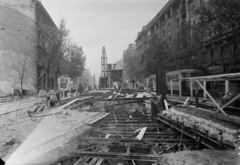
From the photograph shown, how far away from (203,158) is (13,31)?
8.89 meters

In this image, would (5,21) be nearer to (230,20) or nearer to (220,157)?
(220,157)

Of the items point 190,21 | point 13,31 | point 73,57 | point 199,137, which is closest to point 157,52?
point 190,21

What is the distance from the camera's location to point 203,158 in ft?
11.6

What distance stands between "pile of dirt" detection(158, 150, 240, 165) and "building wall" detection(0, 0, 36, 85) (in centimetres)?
658

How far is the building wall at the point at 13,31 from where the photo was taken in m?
7.09

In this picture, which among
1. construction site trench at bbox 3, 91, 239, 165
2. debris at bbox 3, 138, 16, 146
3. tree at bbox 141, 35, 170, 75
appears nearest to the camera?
construction site trench at bbox 3, 91, 239, 165

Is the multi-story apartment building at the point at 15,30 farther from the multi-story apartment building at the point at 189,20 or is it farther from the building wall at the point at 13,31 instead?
the multi-story apartment building at the point at 189,20

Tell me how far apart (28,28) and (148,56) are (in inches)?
731

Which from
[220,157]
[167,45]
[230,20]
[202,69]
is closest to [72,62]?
[167,45]

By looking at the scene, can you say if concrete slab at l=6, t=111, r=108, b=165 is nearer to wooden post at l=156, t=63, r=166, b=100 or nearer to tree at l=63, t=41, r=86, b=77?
wooden post at l=156, t=63, r=166, b=100

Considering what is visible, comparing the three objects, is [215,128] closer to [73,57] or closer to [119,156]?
[119,156]

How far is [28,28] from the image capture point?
9.24 meters

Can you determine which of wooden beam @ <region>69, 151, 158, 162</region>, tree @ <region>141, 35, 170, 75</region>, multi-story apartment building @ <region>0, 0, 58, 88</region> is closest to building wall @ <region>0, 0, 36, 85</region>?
multi-story apartment building @ <region>0, 0, 58, 88</region>

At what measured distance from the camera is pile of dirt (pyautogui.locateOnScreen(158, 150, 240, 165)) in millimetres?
3309
